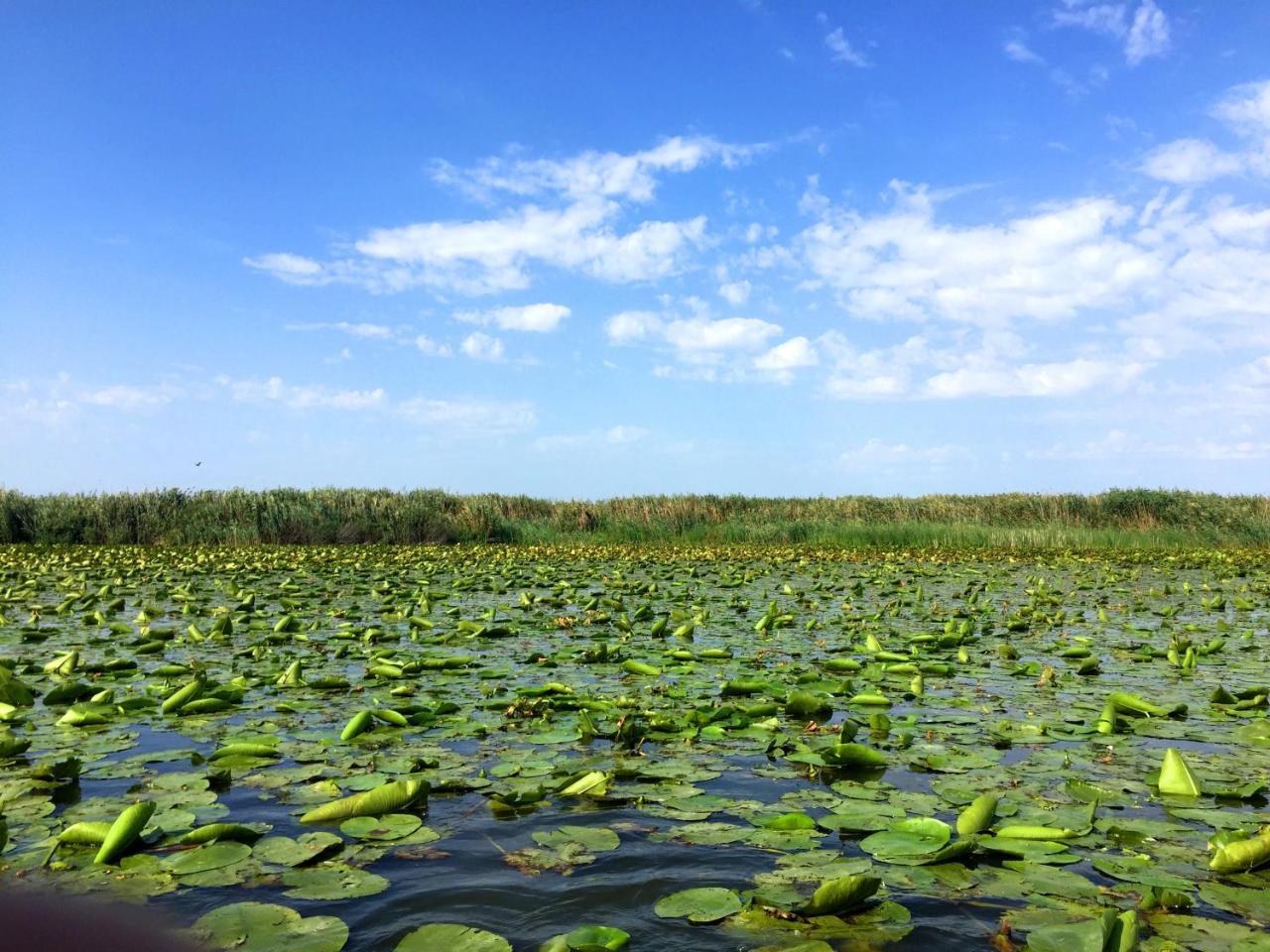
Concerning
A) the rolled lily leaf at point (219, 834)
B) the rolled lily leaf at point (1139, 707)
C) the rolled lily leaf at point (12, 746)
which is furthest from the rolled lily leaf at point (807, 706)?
the rolled lily leaf at point (12, 746)

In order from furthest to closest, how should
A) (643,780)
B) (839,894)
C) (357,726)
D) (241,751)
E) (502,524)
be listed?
(502,524), (357,726), (241,751), (643,780), (839,894)

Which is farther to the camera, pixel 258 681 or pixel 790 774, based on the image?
pixel 258 681

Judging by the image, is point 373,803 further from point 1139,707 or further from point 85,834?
point 1139,707

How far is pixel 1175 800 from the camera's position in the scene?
306 centimetres

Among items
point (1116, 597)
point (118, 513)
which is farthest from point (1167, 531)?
point (118, 513)

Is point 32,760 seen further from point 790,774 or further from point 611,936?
point 790,774

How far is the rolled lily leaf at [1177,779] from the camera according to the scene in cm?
308

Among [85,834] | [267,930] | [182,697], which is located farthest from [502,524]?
[267,930]

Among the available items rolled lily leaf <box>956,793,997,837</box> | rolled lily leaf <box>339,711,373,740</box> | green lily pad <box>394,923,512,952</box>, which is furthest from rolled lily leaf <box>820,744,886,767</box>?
rolled lily leaf <box>339,711,373,740</box>

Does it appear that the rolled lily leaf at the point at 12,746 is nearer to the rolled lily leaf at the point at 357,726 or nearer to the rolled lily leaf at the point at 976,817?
the rolled lily leaf at the point at 357,726

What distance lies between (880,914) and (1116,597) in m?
9.31

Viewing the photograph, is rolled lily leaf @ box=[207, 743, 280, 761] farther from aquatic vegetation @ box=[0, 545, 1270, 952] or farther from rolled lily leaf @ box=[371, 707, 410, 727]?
rolled lily leaf @ box=[371, 707, 410, 727]

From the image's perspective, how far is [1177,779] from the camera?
10.2ft

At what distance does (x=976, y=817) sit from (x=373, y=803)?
78.2 inches
